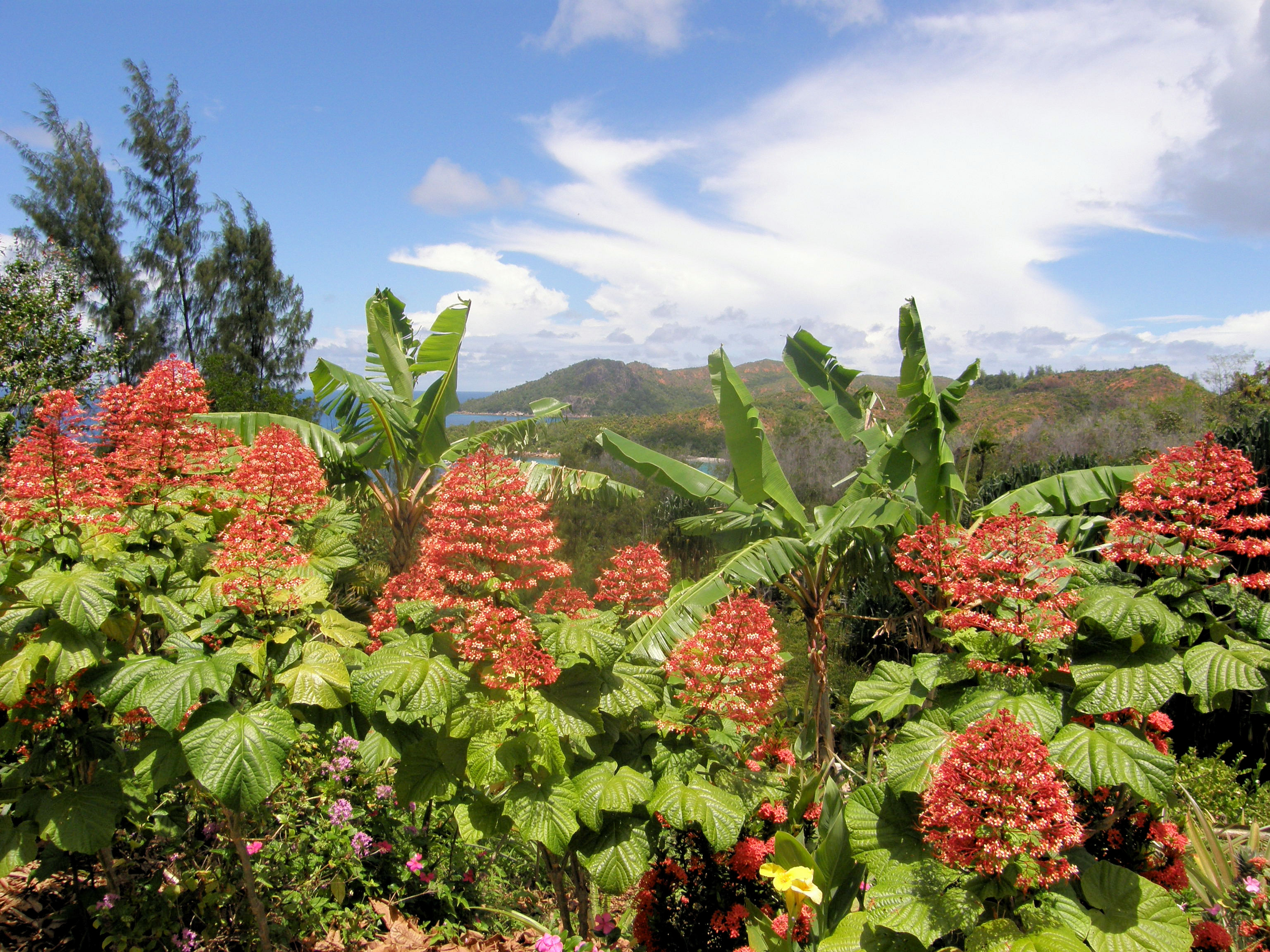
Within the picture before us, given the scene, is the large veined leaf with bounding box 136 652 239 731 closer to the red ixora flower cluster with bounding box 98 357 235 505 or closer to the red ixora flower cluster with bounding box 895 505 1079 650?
the red ixora flower cluster with bounding box 98 357 235 505

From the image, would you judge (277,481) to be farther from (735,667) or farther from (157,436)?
(735,667)

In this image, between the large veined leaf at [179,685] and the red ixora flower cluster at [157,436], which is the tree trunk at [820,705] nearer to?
the large veined leaf at [179,685]

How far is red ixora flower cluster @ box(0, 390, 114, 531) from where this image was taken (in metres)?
2.43

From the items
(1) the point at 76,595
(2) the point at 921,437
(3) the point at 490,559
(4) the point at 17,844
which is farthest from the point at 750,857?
(2) the point at 921,437

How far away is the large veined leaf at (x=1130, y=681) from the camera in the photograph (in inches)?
95.9

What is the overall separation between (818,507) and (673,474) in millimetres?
1361

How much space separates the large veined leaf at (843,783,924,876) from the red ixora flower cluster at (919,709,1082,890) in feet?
1.29

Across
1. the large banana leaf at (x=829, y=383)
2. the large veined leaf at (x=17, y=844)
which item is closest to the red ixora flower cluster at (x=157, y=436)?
the large veined leaf at (x=17, y=844)

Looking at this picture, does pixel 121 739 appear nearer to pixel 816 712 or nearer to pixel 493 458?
pixel 493 458

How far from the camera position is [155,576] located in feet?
8.57

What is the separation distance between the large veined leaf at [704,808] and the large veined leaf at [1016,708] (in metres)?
0.89

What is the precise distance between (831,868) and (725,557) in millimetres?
3008

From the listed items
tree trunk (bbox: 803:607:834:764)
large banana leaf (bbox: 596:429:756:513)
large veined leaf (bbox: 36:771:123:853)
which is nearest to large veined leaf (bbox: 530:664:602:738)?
large veined leaf (bbox: 36:771:123:853)

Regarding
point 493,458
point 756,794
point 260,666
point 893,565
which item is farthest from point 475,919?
point 893,565
